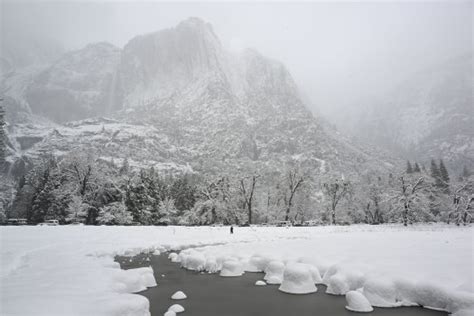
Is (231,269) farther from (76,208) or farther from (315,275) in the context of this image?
(76,208)

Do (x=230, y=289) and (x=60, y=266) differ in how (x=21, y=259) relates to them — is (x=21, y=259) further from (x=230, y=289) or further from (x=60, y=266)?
(x=230, y=289)

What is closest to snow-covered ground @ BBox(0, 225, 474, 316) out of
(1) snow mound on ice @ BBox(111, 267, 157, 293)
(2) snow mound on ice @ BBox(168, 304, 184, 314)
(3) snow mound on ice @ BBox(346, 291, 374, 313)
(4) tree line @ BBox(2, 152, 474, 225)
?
(1) snow mound on ice @ BBox(111, 267, 157, 293)

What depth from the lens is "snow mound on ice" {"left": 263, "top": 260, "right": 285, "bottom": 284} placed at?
52.5 feet

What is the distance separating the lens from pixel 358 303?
37.0ft

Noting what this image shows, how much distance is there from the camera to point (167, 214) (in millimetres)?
61156

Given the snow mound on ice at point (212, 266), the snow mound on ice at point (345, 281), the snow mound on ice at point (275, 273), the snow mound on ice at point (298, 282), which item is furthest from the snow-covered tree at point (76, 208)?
the snow mound on ice at point (345, 281)

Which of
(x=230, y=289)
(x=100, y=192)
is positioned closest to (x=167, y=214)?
(x=100, y=192)

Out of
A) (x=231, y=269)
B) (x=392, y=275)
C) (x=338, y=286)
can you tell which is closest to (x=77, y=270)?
(x=231, y=269)

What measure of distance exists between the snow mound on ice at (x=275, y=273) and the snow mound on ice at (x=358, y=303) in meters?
4.88

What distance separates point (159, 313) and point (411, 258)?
13.5 meters

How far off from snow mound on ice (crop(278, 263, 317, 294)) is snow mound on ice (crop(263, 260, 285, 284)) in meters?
1.48

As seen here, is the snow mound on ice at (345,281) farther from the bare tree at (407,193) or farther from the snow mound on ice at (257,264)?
the bare tree at (407,193)

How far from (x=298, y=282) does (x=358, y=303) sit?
3.25 metres

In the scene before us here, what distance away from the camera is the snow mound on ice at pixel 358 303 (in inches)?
439
